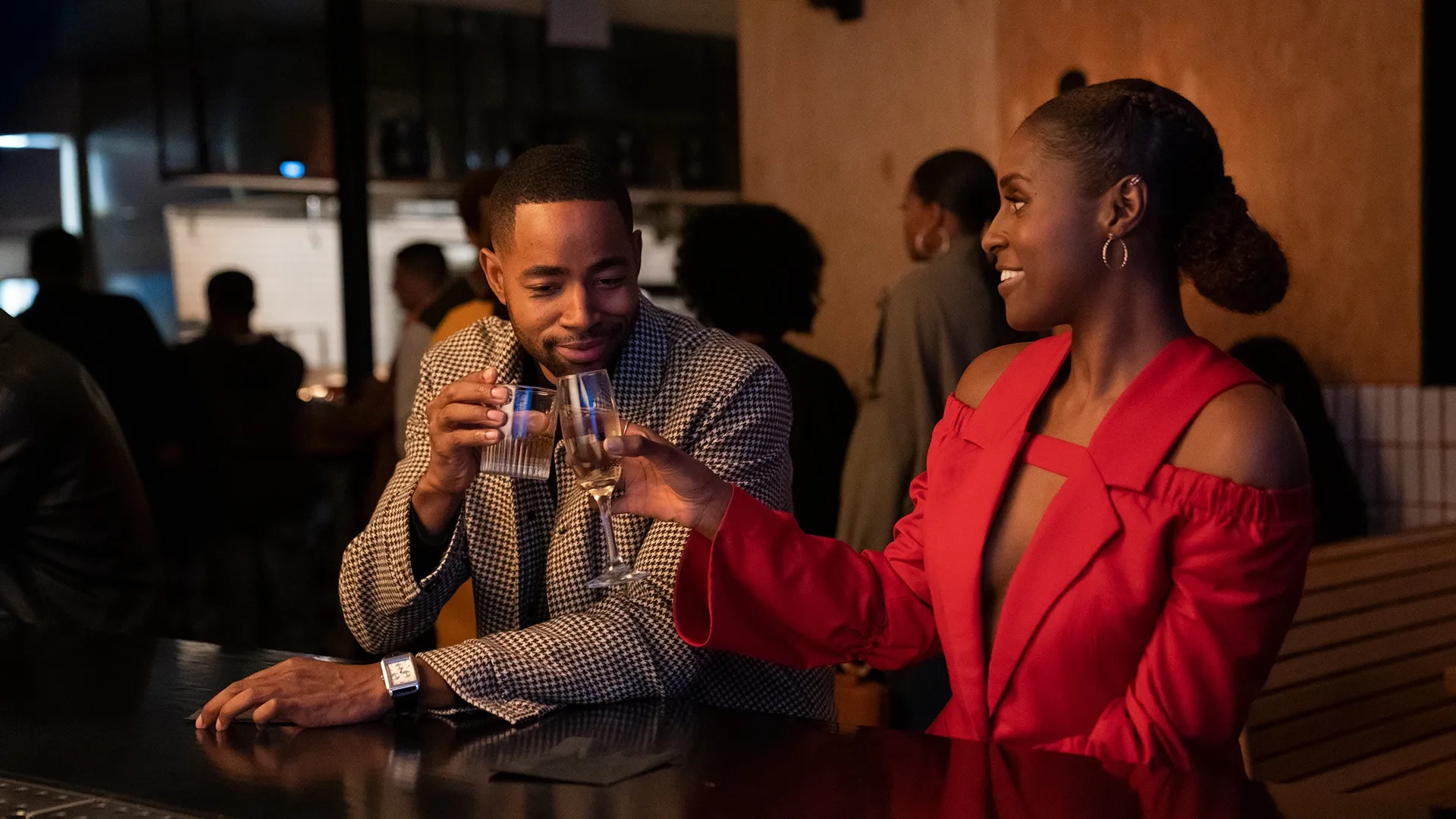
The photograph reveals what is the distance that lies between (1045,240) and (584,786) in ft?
2.52

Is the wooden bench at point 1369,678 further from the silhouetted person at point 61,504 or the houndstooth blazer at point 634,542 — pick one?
the silhouetted person at point 61,504

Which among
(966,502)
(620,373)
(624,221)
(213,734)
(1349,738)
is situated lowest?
(1349,738)

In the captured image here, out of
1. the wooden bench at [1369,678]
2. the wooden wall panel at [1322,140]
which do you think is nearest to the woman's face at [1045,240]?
the wooden bench at [1369,678]

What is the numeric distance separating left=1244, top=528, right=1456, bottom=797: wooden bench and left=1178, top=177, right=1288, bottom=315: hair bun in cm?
87

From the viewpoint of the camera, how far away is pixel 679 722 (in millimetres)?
1579

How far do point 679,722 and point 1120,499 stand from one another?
1.73 feet

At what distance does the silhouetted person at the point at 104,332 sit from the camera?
455cm

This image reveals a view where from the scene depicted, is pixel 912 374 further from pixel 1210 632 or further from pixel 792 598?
pixel 1210 632

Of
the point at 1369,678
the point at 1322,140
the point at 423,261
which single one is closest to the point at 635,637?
the point at 1369,678

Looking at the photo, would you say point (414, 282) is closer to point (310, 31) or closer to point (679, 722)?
point (310, 31)

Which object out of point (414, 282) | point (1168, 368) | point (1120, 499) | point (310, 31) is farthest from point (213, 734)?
point (310, 31)

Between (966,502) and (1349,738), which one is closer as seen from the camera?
(966,502)

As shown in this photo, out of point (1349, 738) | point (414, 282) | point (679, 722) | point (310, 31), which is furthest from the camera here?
point (310, 31)

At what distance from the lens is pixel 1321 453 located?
3.95 metres
